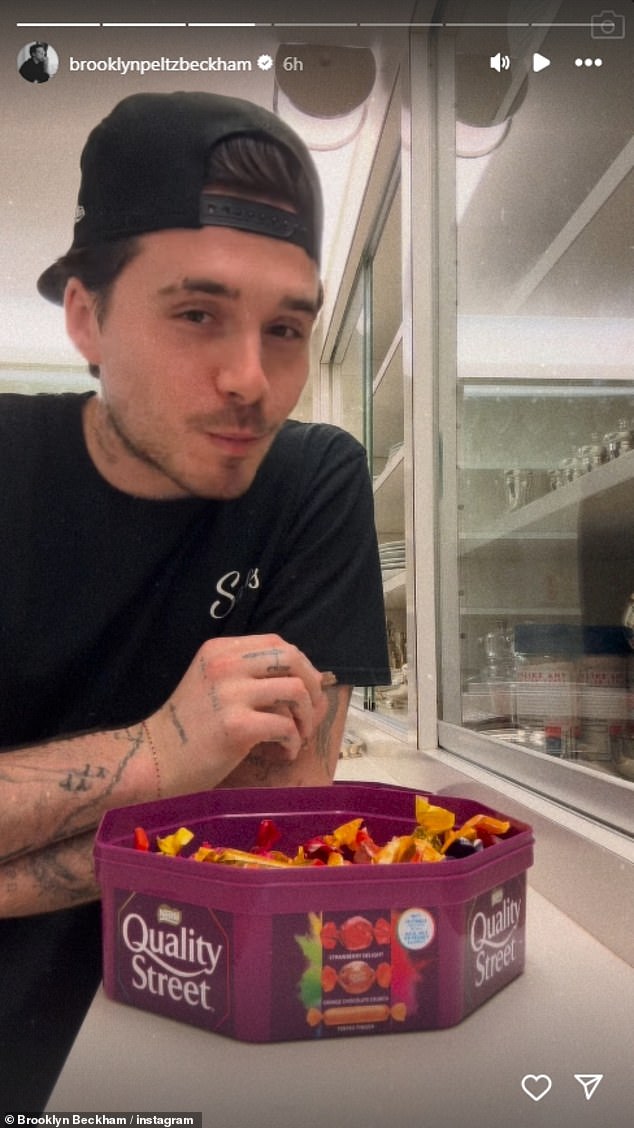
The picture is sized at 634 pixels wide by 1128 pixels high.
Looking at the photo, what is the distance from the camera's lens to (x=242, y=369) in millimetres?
580

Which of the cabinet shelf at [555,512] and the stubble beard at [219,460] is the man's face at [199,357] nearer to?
the stubble beard at [219,460]

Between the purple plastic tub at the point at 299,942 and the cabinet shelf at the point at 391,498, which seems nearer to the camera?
the purple plastic tub at the point at 299,942

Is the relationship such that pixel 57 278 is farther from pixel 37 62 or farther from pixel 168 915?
pixel 168 915

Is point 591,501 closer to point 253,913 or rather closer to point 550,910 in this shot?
point 550,910

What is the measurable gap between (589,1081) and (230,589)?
378mm

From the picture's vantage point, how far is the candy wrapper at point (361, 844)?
0.49m

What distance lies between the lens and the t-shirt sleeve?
65 cm

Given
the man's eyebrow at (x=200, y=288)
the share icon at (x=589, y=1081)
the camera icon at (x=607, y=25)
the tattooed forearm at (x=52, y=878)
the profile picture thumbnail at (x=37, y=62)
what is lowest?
the share icon at (x=589, y=1081)

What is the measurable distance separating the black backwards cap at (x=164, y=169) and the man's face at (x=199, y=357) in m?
0.01

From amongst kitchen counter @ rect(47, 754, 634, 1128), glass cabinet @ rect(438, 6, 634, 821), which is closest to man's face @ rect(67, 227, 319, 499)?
glass cabinet @ rect(438, 6, 634, 821)

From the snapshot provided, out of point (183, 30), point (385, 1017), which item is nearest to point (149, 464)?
point (183, 30)

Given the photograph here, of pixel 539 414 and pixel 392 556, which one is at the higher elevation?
pixel 539 414

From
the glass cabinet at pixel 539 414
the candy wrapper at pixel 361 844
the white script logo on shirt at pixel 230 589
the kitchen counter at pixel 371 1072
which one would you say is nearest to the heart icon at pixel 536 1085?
the kitchen counter at pixel 371 1072

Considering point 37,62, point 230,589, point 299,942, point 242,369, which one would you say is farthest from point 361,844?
point 37,62
